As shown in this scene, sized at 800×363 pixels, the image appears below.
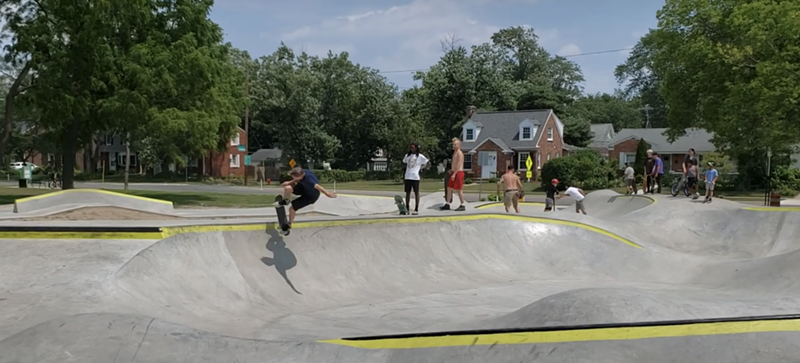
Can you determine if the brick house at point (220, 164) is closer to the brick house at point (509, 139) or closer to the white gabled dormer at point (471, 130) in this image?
the white gabled dormer at point (471, 130)

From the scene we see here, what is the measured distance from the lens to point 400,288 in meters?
9.00

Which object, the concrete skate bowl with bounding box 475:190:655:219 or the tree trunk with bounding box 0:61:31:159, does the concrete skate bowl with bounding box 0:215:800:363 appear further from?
the tree trunk with bounding box 0:61:31:159

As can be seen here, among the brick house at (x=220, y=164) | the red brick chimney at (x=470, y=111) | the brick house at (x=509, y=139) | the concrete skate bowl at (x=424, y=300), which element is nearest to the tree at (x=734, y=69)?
the brick house at (x=509, y=139)

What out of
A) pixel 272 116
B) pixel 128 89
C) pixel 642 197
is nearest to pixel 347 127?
pixel 272 116

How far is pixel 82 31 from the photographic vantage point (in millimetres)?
20797

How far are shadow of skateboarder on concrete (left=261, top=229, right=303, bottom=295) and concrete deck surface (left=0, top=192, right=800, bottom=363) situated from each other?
0.02 m

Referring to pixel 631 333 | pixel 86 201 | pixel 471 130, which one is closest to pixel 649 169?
pixel 86 201

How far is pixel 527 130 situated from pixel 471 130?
5.26 m

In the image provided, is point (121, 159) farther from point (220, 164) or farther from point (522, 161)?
point (522, 161)

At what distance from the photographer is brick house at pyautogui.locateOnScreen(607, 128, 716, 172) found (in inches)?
2153

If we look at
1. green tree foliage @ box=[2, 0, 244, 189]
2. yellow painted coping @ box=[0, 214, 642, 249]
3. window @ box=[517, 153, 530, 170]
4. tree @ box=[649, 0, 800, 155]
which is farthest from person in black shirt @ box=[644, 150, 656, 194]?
window @ box=[517, 153, 530, 170]

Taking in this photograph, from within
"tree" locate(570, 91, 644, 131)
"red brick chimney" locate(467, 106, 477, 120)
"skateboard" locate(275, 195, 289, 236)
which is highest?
"tree" locate(570, 91, 644, 131)

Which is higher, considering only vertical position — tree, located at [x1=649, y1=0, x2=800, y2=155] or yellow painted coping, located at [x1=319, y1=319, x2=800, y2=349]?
tree, located at [x1=649, y1=0, x2=800, y2=155]

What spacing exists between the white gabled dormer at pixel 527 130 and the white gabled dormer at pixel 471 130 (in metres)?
4.13
